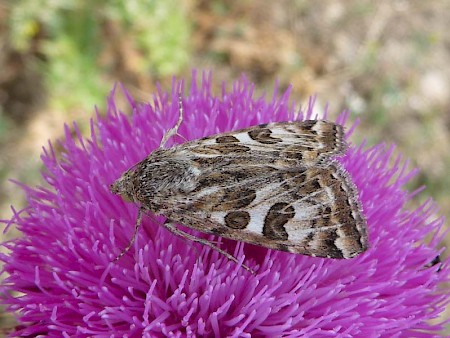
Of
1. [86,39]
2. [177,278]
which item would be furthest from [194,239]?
[86,39]

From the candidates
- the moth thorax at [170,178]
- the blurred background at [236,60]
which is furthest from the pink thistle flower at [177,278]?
the blurred background at [236,60]

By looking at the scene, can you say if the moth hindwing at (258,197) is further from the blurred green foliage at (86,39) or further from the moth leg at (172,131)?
the blurred green foliage at (86,39)

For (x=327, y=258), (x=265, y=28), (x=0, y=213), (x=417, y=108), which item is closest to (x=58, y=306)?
(x=327, y=258)

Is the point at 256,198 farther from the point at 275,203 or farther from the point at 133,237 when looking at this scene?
the point at 133,237

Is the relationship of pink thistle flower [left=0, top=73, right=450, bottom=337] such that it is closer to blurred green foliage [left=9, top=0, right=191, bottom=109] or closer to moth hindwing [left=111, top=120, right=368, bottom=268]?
moth hindwing [left=111, top=120, right=368, bottom=268]

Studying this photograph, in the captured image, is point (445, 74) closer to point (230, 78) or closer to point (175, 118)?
point (230, 78)
